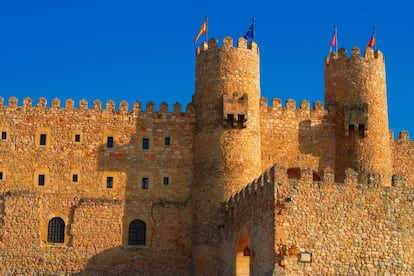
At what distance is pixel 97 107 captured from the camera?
42406 millimetres

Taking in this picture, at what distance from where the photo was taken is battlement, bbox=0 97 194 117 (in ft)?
137

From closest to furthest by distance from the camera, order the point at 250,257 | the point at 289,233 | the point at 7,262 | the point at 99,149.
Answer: the point at 289,233 → the point at 250,257 → the point at 7,262 → the point at 99,149

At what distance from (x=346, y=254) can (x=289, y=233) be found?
7.35ft

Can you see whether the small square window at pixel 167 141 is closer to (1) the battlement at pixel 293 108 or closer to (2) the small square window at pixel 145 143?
(2) the small square window at pixel 145 143

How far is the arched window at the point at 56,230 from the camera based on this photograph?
40250 mm

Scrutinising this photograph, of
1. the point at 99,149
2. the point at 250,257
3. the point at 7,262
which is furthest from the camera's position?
the point at 99,149

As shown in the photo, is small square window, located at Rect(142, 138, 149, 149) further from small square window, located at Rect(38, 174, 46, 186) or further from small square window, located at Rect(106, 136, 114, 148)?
small square window, located at Rect(38, 174, 46, 186)

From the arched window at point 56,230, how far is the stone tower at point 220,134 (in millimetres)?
6024

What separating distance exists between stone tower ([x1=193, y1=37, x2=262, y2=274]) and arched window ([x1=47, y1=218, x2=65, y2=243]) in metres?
6.02

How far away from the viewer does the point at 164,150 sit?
1662 inches

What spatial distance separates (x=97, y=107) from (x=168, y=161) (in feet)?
13.9

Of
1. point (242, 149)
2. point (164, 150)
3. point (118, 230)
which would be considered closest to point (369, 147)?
point (242, 149)

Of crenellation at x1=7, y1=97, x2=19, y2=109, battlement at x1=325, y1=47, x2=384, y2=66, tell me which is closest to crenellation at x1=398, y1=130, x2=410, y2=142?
battlement at x1=325, y1=47, x2=384, y2=66

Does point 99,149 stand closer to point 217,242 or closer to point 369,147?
point 217,242
